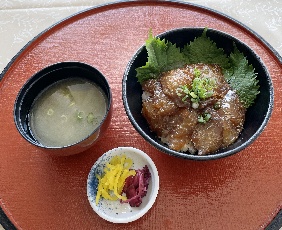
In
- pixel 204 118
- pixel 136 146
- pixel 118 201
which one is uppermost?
pixel 204 118

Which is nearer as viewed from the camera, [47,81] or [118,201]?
[118,201]

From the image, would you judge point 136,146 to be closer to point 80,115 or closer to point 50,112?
point 80,115

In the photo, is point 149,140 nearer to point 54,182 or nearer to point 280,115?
point 54,182

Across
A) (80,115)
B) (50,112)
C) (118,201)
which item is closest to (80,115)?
(80,115)

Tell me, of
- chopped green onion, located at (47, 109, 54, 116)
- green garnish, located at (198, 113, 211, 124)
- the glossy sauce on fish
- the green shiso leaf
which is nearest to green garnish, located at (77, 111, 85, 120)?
chopped green onion, located at (47, 109, 54, 116)

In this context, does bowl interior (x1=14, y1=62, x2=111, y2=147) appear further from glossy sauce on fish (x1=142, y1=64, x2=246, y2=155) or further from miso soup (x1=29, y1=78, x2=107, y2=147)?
glossy sauce on fish (x1=142, y1=64, x2=246, y2=155)

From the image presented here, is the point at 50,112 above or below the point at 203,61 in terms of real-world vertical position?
below

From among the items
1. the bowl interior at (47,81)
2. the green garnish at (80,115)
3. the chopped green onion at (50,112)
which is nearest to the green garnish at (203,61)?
the bowl interior at (47,81)

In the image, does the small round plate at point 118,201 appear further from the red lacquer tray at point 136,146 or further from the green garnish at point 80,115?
the green garnish at point 80,115
